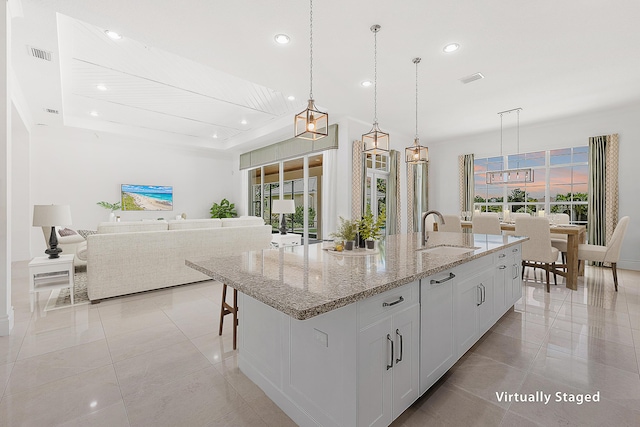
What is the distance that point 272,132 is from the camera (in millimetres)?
6891

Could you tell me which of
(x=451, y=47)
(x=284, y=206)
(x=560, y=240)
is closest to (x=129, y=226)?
(x=284, y=206)

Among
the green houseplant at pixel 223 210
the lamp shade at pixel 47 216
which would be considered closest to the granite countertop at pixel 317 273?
the lamp shade at pixel 47 216

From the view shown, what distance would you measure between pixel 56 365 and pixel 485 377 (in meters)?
2.98

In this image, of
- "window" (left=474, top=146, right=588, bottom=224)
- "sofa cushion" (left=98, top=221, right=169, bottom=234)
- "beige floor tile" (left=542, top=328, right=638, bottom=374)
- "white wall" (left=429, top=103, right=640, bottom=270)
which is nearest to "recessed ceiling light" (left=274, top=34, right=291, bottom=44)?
"sofa cushion" (left=98, top=221, right=169, bottom=234)

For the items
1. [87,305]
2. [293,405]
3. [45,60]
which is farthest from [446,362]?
[45,60]

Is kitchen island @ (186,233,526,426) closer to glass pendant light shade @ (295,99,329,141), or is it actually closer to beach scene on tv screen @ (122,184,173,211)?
glass pendant light shade @ (295,99,329,141)

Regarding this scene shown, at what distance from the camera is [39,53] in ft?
11.0

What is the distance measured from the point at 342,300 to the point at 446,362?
47.5 inches

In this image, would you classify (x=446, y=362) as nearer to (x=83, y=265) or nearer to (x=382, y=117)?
(x=382, y=117)

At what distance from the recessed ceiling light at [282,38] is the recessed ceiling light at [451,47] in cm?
176

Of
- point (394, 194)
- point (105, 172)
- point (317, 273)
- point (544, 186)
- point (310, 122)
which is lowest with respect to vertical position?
point (317, 273)

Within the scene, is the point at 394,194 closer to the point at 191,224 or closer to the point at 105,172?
the point at 191,224

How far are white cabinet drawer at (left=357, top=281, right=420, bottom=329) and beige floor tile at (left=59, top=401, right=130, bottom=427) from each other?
1.40 m

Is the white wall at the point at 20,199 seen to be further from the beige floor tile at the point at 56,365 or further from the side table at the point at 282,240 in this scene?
the beige floor tile at the point at 56,365
